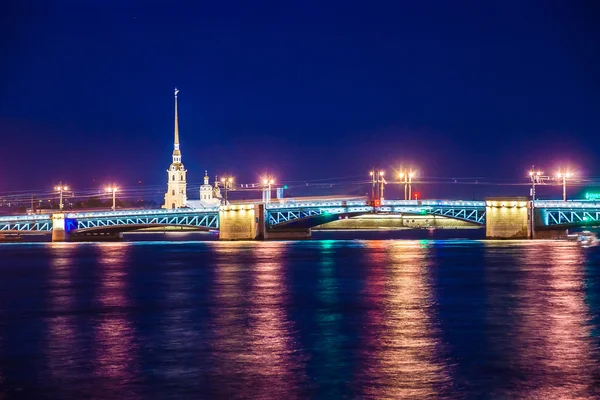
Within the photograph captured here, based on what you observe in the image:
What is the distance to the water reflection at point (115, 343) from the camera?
832 inches

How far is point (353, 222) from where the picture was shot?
194 m

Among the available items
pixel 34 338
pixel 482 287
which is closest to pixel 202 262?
pixel 482 287

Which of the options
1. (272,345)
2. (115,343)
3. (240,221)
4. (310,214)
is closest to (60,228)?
(240,221)

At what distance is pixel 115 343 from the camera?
86.4 ft

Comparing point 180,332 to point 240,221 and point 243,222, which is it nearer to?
point 243,222

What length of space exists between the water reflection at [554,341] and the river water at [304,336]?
0.13 ft

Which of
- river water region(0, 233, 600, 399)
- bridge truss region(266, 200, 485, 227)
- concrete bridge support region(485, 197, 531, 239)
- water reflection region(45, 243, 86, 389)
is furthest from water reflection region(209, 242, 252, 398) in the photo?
bridge truss region(266, 200, 485, 227)

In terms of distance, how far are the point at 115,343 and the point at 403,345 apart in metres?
6.55

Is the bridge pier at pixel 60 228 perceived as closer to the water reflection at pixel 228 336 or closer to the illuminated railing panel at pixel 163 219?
the illuminated railing panel at pixel 163 219

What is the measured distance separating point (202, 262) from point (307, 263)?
7051 mm

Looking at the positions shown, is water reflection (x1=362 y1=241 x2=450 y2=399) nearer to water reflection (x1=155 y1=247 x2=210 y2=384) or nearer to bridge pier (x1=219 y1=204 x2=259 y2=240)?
water reflection (x1=155 y1=247 x2=210 y2=384)

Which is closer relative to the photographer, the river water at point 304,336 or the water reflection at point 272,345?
the water reflection at point 272,345

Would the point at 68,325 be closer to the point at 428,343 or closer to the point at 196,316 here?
the point at 196,316

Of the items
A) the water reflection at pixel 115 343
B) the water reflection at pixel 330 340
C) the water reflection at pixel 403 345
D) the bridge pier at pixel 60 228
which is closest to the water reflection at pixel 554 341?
the water reflection at pixel 403 345
